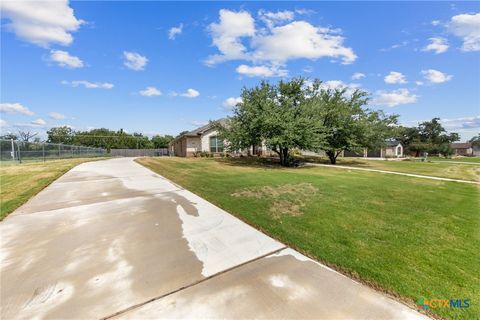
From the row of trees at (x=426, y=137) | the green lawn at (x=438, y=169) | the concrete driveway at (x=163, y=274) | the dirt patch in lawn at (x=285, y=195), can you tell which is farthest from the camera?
the row of trees at (x=426, y=137)

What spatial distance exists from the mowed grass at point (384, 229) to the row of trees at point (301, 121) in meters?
7.55

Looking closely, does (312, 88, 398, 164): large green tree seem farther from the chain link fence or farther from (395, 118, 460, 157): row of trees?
(395, 118, 460, 157): row of trees

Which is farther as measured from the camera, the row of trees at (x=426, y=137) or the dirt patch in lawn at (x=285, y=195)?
the row of trees at (x=426, y=137)

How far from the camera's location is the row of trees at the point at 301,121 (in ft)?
48.6

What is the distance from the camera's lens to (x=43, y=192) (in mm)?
7258

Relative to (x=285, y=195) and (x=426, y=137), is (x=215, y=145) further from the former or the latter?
(x=426, y=137)

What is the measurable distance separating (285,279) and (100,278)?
2281 mm

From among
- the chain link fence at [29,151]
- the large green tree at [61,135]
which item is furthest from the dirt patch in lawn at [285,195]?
the large green tree at [61,135]

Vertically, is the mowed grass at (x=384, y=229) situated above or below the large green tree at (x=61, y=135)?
below

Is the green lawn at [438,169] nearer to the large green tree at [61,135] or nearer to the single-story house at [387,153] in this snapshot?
the single-story house at [387,153]

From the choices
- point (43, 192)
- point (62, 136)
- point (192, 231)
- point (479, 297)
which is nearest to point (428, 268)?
point (479, 297)

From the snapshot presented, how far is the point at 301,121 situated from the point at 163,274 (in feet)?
45.0

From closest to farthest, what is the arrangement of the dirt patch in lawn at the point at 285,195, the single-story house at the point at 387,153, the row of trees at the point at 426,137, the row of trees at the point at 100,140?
the dirt patch in lawn at the point at 285,195 → the single-story house at the point at 387,153 → the row of trees at the point at 426,137 → the row of trees at the point at 100,140

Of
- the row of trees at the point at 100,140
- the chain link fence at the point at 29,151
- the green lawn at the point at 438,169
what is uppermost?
the row of trees at the point at 100,140
